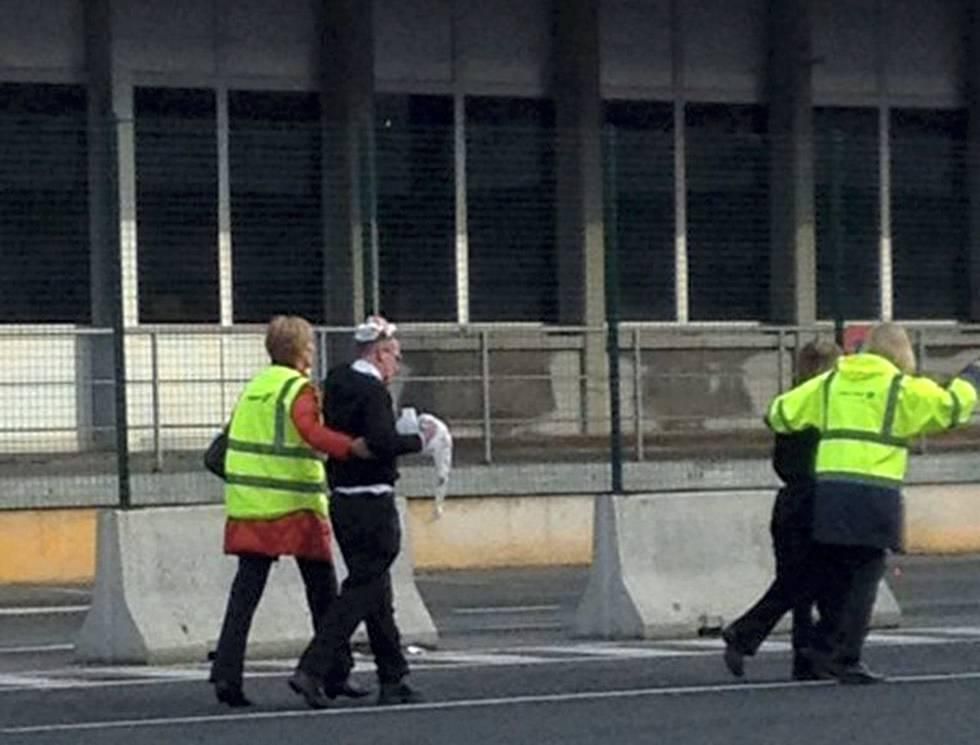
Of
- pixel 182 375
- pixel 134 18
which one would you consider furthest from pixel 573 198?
pixel 134 18

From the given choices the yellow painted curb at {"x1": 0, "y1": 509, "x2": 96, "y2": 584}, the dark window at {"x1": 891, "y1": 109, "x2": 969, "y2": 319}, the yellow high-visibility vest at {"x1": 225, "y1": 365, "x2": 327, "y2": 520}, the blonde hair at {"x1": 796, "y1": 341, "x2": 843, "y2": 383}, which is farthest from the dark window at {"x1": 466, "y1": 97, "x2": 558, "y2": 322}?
the yellow high-visibility vest at {"x1": 225, "y1": 365, "x2": 327, "y2": 520}

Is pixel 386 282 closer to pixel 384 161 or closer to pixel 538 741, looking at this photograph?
pixel 384 161

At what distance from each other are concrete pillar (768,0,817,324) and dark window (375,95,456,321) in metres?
2.63

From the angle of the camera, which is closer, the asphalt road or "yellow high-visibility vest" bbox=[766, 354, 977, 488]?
the asphalt road

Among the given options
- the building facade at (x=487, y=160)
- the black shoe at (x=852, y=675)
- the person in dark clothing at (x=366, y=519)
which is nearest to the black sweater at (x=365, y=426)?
the person in dark clothing at (x=366, y=519)

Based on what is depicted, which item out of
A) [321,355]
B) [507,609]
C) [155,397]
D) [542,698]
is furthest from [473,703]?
[321,355]

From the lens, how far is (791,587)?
1585 centimetres

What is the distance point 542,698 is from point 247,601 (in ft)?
4.96

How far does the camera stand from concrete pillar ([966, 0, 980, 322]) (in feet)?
85.1

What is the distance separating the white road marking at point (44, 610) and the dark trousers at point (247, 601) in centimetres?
728

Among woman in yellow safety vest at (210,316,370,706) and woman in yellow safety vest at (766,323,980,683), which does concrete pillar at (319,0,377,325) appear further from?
woman in yellow safety vest at (766,323,980,683)

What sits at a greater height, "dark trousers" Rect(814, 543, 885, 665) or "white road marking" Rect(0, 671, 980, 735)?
"dark trousers" Rect(814, 543, 885, 665)

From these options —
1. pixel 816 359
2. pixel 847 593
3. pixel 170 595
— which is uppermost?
pixel 816 359

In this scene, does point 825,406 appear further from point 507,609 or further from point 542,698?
point 507,609
